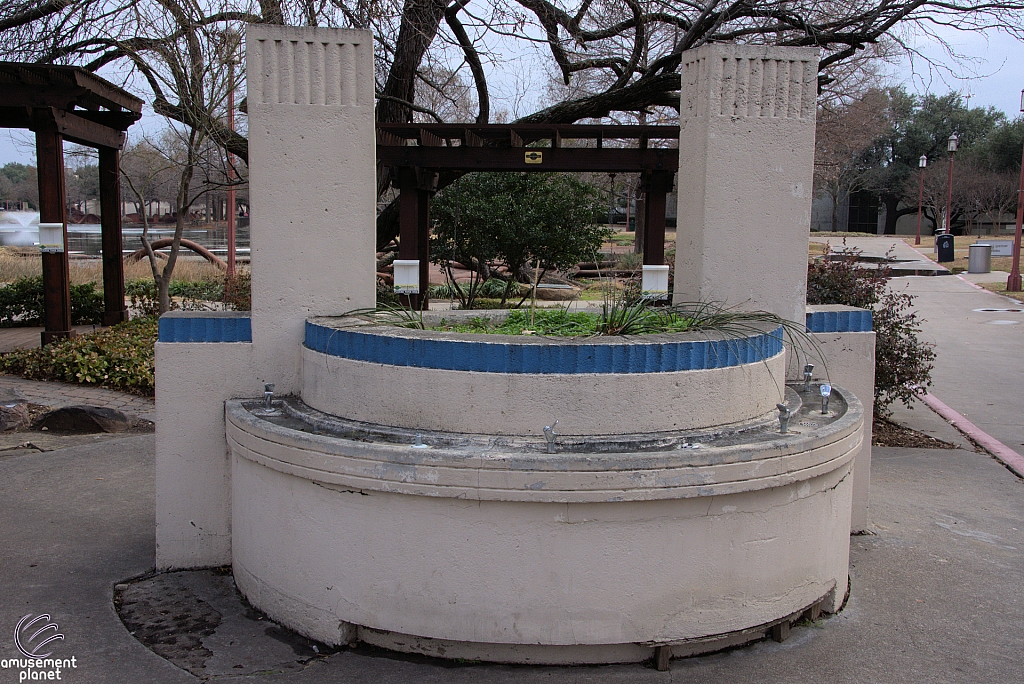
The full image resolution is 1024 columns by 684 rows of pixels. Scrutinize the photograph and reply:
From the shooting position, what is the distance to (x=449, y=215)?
15.4 m

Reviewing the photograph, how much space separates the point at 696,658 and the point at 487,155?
9.48m

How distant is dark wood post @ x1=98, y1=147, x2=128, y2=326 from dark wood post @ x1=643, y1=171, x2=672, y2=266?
26.4ft

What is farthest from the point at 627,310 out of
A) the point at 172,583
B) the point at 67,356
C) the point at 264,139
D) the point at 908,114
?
the point at 908,114

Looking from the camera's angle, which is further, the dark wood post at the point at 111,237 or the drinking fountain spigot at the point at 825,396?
the dark wood post at the point at 111,237

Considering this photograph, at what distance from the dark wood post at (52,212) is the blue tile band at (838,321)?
9298 mm

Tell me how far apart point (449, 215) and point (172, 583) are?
11274 millimetres

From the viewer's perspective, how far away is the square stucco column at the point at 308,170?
14.6 ft

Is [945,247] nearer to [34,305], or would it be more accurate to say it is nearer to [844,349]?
[34,305]

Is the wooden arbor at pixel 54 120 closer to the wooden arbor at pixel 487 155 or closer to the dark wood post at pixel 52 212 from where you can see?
the dark wood post at pixel 52 212

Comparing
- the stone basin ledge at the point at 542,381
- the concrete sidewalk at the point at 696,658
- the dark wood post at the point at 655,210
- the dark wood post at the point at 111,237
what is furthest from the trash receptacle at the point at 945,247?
the stone basin ledge at the point at 542,381

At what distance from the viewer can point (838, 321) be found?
5332mm

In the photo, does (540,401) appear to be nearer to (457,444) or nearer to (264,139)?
(457,444)

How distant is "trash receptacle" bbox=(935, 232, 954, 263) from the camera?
3180 centimetres

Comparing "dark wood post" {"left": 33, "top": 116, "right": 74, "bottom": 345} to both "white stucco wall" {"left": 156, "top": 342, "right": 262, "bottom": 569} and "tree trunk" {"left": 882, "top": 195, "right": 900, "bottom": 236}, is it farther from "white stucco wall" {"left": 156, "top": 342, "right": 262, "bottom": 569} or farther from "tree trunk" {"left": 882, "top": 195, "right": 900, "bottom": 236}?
"tree trunk" {"left": 882, "top": 195, "right": 900, "bottom": 236}
